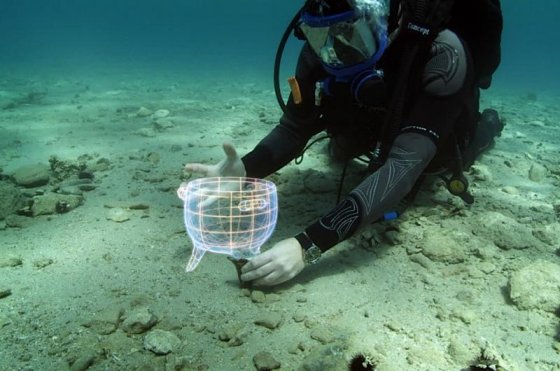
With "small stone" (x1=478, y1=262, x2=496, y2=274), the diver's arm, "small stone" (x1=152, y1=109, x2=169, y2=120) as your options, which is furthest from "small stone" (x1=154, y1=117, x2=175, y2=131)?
"small stone" (x1=478, y1=262, x2=496, y2=274)

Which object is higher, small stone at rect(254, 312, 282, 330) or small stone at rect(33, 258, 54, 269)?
small stone at rect(254, 312, 282, 330)

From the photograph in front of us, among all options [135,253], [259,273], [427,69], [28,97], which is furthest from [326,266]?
[28,97]

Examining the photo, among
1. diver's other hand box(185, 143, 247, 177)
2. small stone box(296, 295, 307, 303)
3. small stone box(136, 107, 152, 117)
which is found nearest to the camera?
small stone box(296, 295, 307, 303)

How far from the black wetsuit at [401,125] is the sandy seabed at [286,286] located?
498 mm

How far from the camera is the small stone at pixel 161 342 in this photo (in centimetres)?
190

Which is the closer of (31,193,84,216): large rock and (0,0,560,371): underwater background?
(0,0,560,371): underwater background

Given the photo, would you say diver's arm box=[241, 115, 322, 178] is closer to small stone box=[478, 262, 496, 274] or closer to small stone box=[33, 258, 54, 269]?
small stone box=[33, 258, 54, 269]

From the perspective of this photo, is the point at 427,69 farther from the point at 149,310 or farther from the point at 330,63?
the point at 149,310

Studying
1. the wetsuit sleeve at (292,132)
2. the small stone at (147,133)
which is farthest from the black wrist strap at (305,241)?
the small stone at (147,133)

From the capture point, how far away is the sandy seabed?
6.26 feet

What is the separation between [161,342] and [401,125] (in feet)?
7.22

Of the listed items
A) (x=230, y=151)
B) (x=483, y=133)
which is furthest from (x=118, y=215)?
(x=483, y=133)

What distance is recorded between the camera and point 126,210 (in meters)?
3.43

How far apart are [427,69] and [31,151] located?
18.3 ft
